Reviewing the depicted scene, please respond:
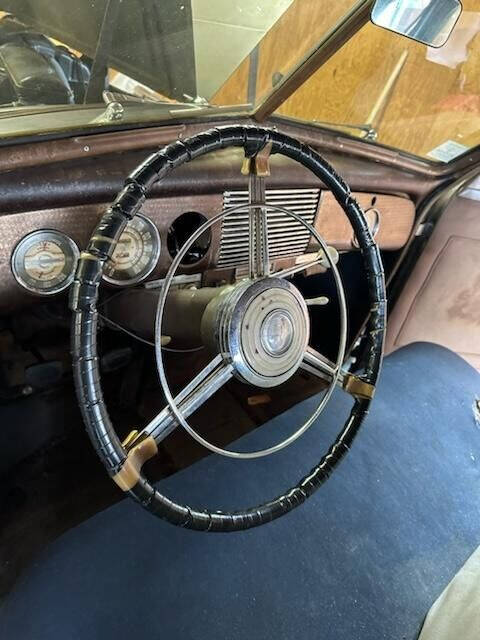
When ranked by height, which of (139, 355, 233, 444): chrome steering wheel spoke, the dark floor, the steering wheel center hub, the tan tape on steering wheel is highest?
the steering wheel center hub

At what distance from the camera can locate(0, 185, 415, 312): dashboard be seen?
938mm

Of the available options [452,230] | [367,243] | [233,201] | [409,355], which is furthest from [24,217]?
[452,230]

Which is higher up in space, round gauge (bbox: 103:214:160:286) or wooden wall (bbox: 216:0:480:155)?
wooden wall (bbox: 216:0:480:155)

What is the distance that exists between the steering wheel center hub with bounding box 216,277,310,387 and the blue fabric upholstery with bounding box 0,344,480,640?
42 centimetres

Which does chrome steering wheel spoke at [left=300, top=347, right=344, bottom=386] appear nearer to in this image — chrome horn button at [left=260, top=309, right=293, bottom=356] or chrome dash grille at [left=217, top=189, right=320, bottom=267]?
chrome horn button at [left=260, top=309, right=293, bottom=356]

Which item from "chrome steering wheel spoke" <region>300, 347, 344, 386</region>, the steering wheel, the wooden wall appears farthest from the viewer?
the wooden wall

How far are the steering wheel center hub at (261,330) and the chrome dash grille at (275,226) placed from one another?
1.24 feet

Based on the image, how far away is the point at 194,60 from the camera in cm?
163

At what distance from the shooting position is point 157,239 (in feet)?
3.57

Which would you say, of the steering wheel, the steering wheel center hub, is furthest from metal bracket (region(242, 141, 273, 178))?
the steering wheel center hub

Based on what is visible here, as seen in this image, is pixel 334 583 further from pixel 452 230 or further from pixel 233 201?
pixel 452 230

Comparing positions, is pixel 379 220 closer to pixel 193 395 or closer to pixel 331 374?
pixel 331 374

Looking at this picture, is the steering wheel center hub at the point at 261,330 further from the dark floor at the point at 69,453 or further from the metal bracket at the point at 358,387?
the dark floor at the point at 69,453

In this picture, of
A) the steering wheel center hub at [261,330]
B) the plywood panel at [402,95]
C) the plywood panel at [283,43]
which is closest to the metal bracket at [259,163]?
the steering wheel center hub at [261,330]
